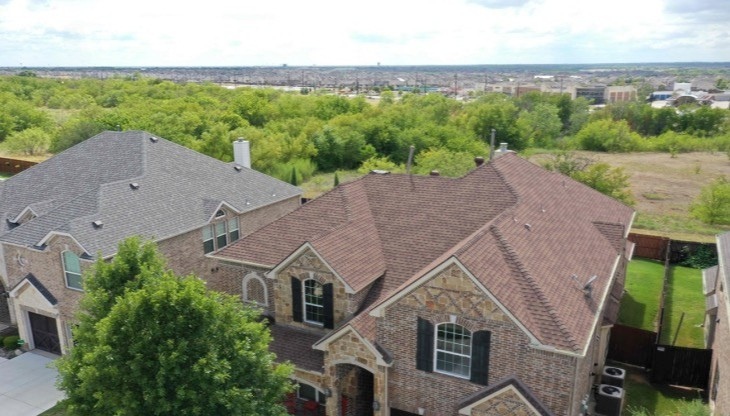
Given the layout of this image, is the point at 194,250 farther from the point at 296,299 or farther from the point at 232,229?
the point at 296,299

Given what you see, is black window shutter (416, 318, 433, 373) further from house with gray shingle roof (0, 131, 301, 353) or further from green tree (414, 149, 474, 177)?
green tree (414, 149, 474, 177)

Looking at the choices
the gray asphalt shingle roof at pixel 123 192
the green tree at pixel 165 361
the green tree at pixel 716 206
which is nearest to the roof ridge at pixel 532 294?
the green tree at pixel 165 361

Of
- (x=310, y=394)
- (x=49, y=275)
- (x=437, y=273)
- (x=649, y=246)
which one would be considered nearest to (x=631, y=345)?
(x=437, y=273)

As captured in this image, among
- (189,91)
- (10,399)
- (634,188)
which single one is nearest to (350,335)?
(10,399)

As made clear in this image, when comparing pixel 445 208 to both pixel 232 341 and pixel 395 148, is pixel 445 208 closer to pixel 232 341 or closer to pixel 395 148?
pixel 232 341

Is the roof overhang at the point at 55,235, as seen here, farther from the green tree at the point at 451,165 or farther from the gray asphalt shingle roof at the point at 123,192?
the green tree at the point at 451,165

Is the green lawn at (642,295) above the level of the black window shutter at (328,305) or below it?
below
